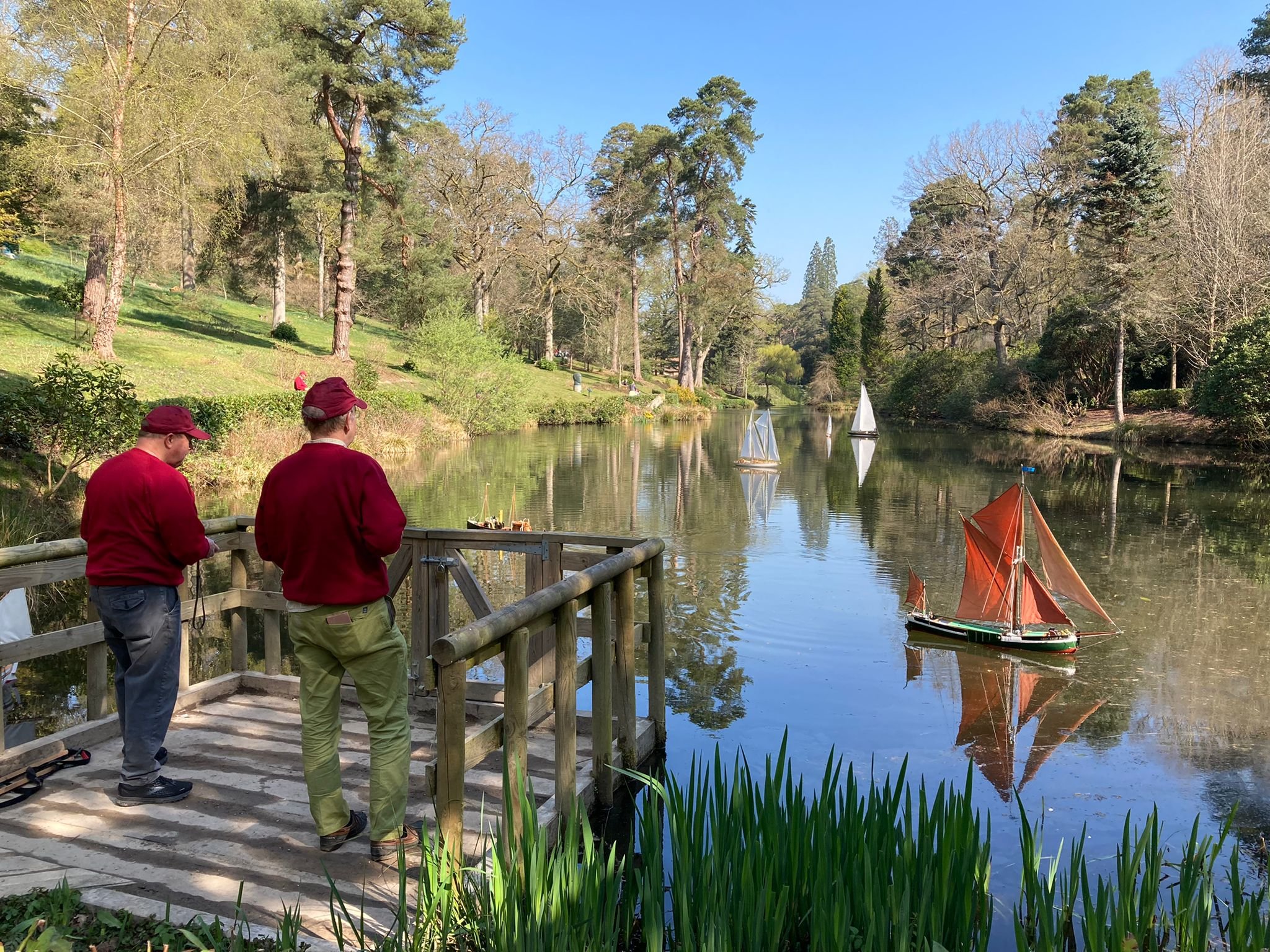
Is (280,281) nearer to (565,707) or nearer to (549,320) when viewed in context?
(549,320)

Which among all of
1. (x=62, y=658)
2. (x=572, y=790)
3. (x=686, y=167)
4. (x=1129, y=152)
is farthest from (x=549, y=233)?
(x=572, y=790)

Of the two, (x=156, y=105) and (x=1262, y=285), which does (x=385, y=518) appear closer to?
(x=156, y=105)

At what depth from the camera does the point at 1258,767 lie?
279 inches

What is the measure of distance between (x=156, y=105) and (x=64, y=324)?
8906 mm

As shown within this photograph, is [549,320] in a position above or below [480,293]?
below

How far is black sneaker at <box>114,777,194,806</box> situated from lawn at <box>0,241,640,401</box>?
1577 centimetres

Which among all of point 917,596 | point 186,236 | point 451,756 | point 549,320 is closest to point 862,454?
point 917,596

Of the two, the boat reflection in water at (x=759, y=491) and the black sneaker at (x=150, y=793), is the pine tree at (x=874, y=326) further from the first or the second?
the black sneaker at (x=150, y=793)

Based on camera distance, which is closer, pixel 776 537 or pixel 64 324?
pixel 776 537

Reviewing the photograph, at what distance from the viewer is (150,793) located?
4.35m

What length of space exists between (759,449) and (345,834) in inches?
1110

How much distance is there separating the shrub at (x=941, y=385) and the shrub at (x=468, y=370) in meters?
24.2

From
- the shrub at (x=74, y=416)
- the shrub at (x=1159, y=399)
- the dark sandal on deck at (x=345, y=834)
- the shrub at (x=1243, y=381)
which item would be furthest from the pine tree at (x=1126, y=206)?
the dark sandal on deck at (x=345, y=834)

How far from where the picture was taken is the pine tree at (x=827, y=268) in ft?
520
